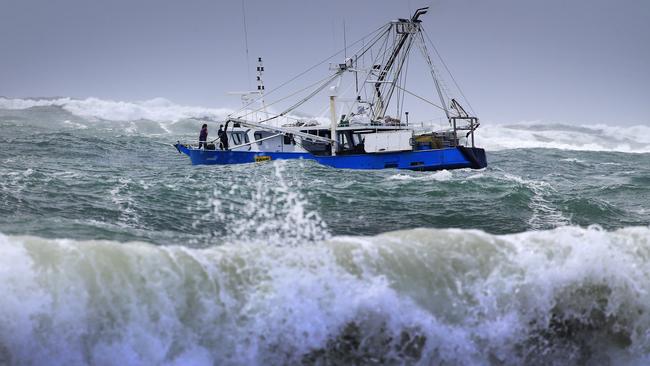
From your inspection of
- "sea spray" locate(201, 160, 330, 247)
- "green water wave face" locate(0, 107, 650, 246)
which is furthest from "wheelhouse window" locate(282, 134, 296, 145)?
"sea spray" locate(201, 160, 330, 247)

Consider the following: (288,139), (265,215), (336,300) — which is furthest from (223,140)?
(336,300)

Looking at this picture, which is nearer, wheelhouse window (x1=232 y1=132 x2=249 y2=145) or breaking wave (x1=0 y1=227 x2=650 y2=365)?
breaking wave (x1=0 y1=227 x2=650 y2=365)

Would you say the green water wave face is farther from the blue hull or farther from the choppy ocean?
the blue hull

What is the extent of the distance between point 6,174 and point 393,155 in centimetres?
1909

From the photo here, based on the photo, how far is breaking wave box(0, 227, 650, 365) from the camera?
5.50 metres

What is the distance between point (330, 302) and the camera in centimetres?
603

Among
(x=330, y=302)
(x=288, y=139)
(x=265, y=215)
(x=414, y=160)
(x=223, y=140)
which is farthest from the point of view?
(x=223, y=140)

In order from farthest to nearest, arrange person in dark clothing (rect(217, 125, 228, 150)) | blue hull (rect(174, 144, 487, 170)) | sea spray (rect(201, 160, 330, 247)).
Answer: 1. person in dark clothing (rect(217, 125, 228, 150))
2. blue hull (rect(174, 144, 487, 170))
3. sea spray (rect(201, 160, 330, 247))

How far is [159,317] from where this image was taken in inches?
222

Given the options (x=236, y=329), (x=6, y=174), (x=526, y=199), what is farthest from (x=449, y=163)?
(x=236, y=329)

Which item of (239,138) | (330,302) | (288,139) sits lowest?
(330,302)

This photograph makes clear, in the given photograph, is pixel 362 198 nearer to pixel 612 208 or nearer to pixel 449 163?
pixel 612 208

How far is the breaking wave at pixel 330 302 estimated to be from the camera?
5496 mm

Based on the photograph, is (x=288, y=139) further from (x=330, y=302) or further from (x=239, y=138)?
(x=330, y=302)
